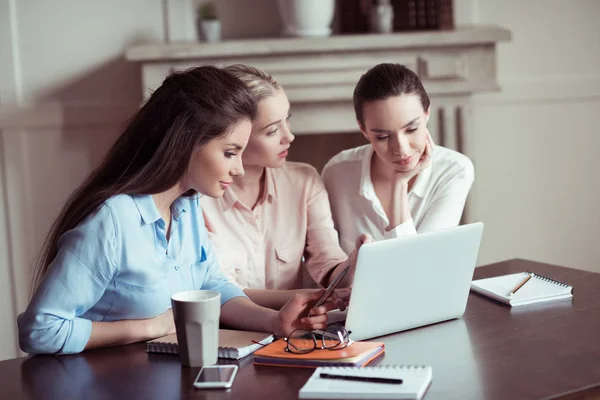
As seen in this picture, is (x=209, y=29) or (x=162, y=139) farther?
(x=209, y=29)

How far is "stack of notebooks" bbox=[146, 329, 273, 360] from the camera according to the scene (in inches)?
54.3

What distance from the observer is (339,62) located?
297 cm

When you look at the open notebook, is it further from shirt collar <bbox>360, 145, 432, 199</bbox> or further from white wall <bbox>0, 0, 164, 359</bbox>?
white wall <bbox>0, 0, 164, 359</bbox>

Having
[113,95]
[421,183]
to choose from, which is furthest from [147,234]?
[113,95]

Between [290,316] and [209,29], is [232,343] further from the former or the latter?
[209,29]

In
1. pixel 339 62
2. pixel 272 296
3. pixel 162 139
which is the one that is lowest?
pixel 272 296

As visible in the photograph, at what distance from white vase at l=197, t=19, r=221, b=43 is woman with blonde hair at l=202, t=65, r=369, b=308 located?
36.9 inches

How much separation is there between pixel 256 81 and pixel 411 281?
784 mm

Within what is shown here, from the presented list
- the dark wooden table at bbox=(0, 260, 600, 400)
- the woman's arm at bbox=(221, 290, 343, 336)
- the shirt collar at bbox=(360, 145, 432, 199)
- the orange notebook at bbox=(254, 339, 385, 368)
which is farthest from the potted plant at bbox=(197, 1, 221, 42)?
the orange notebook at bbox=(254, 339, 385, 368)

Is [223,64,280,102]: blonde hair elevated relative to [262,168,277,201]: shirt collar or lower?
elevated

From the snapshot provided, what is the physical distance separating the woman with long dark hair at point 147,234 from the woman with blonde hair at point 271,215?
37 centimetres

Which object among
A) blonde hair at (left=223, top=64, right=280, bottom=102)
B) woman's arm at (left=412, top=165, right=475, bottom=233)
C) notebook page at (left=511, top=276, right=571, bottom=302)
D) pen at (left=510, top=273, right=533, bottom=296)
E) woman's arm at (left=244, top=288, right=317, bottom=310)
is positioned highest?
blonde hair at (left=223, top=64, right=280, bottom=102)

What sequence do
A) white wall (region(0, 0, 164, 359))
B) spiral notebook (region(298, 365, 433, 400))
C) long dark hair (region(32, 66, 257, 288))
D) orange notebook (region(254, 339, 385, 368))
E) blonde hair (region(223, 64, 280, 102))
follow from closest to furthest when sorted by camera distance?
spiral notebook (region(298, 365, 433, 400)) → orange notebook (region(254, 339, 385, 368)) → long dark hair (region(32, 66, 257, 288)) → blonde hair (region(223, 64, 280, 102)) → white wall (region(0, 0, 164, 359))

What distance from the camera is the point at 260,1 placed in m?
3.27
